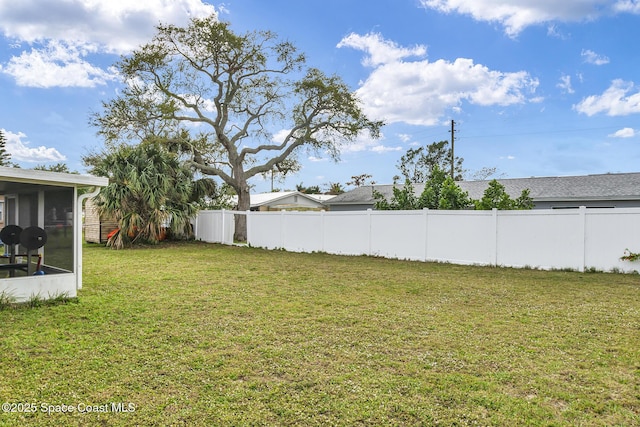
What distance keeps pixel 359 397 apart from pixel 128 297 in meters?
4.55

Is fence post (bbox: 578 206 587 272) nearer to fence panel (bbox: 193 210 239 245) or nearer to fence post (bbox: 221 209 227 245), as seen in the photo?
fence panel (bbox: 193 210 239 245)

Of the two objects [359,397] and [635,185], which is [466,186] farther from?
[359,397]

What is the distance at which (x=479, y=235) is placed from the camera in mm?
9789

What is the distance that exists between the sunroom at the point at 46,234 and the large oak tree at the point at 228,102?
34.7 feet

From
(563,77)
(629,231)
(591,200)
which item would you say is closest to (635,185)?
(591,200)

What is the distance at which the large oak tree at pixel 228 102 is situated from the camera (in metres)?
18.2

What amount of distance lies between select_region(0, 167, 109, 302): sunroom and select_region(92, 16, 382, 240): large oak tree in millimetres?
10583

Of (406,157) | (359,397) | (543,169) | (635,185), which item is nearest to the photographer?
(359,397)

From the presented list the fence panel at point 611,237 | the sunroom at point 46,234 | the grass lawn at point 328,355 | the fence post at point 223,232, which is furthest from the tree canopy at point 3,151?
the fence panel at point 611,237

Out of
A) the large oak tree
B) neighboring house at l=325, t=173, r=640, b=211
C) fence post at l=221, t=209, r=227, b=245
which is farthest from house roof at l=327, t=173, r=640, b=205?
fence post at l=221, t=209, r=227, b=245

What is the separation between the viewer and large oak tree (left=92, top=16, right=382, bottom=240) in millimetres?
18156

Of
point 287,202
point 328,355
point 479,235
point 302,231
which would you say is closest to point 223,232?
point 302,231

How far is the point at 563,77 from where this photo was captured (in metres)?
14.1

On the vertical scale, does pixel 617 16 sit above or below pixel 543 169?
above
